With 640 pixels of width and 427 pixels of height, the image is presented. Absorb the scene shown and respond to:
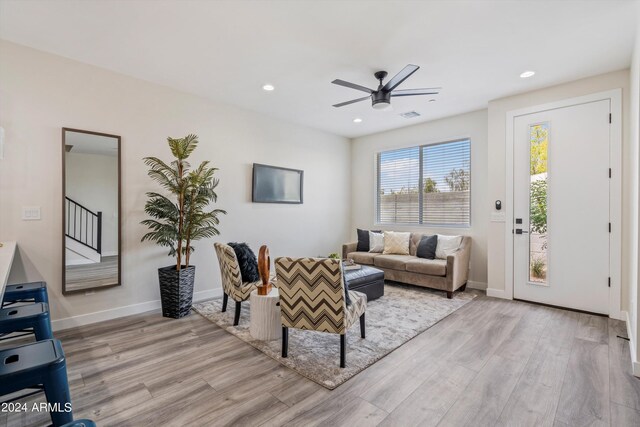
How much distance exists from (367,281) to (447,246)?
1681 millimetres

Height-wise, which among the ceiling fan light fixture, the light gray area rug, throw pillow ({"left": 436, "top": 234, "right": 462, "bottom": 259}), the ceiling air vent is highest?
the ceiling air vent

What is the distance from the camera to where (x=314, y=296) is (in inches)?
93.2

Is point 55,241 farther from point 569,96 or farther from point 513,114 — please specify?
point 569,96

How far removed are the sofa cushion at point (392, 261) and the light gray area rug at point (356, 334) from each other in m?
0.50

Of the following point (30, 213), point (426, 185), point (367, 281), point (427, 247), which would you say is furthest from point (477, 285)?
point (30, 213)

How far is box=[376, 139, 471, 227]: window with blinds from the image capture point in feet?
17.0

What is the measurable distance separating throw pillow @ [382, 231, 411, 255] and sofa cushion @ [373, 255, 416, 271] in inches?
6.6

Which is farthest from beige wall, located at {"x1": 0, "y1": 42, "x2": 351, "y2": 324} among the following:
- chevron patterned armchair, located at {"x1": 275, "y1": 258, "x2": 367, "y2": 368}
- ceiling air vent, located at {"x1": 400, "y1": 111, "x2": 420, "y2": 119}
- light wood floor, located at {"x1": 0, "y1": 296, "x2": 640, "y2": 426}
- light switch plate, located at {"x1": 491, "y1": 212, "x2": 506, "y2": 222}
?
light switch plate, located at {"x1": 491, "y1": 212, "x2": 506, "y2": 222}

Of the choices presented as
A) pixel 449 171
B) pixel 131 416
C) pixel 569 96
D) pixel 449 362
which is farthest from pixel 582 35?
pixel 131 416

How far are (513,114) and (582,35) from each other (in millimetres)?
1481

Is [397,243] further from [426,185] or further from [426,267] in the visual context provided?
[426,185]

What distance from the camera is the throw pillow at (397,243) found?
5.28m

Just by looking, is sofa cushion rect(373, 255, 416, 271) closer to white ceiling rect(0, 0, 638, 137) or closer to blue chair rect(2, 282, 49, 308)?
white ceiling rect(0, 0, 638, 137)

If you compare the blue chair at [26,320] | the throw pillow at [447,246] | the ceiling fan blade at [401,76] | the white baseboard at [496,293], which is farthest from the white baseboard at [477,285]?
the blue chair at [26,320]
